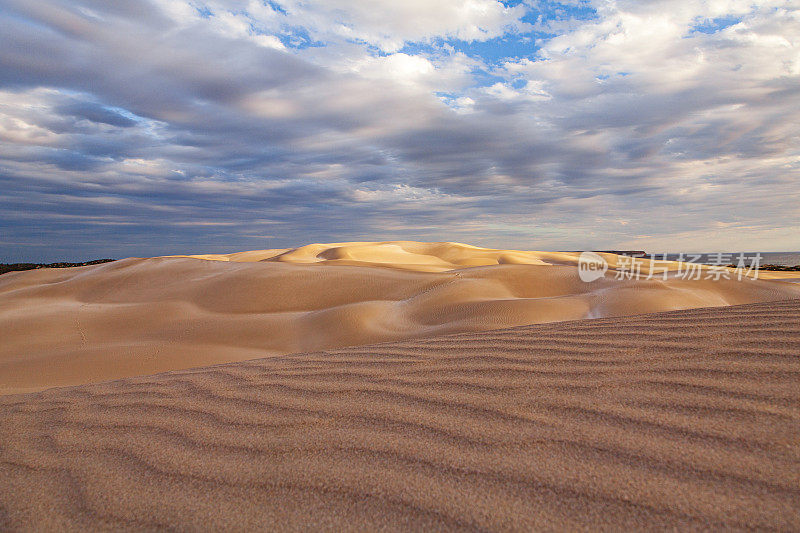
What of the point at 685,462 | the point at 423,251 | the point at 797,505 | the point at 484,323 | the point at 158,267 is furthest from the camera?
the point at 423,251

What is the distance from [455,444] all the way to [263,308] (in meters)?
5.85

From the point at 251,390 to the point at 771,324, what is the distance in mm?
2749

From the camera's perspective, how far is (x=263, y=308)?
7055mm

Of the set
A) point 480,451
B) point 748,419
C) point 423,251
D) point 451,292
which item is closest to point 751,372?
point 748,419

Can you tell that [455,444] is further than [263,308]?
No

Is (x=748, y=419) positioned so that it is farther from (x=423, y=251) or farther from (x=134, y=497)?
(x=423, y=251)

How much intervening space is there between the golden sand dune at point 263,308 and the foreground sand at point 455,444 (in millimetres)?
2268

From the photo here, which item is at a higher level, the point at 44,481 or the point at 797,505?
the point at 797,505

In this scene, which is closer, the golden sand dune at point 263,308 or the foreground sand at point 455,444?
the foreground sand at point 455,444

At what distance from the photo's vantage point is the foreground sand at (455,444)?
A: 1.29m

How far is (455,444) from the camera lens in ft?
5.37

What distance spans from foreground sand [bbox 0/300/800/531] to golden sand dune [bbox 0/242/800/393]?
227cm

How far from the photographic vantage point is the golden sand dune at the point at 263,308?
488 centimetres

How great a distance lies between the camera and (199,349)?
16.6ft
